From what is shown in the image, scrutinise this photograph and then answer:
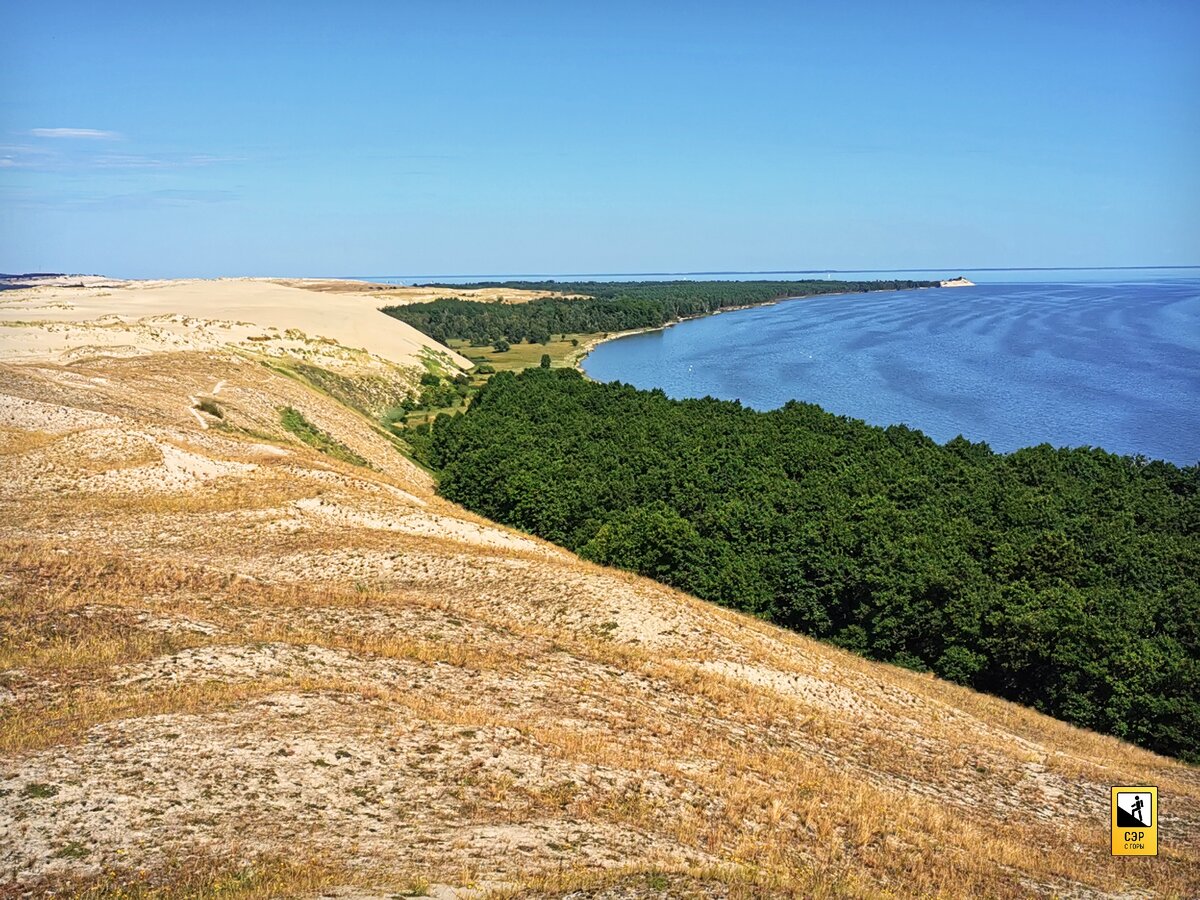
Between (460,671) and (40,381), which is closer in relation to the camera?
(460,671)

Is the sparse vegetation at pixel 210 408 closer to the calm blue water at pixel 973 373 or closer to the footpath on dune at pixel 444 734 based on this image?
the footpath on dune at pixel 444 734

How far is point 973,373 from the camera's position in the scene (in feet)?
375

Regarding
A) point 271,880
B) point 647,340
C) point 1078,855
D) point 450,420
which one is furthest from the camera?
point 647,340

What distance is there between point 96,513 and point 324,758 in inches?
770

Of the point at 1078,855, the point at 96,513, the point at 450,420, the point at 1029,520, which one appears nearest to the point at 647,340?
the point at 450,420

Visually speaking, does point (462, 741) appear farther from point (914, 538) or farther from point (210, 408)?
point (210, 408)

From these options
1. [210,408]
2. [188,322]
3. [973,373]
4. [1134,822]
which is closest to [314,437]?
[210,408]

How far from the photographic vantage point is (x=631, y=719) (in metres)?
18.6

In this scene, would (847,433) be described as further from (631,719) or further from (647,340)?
(647,340)

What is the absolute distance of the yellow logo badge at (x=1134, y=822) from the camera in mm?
17031

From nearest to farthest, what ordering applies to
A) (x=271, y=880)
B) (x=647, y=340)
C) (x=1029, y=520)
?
(x=271, y=880), (x=1029, y=520), (x=647, y=340)

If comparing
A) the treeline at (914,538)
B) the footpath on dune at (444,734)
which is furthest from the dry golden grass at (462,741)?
the treeline at (914,538)

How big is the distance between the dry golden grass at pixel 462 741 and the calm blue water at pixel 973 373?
57.2 metres

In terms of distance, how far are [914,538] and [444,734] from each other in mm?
28295
